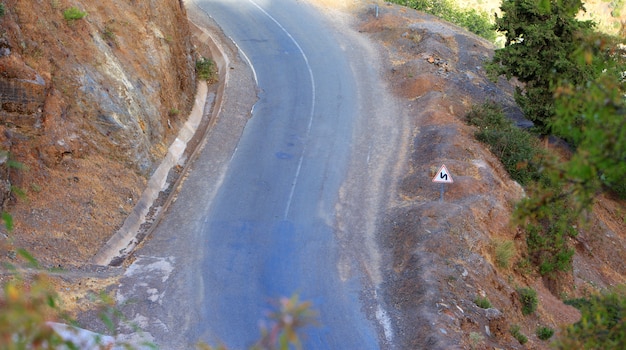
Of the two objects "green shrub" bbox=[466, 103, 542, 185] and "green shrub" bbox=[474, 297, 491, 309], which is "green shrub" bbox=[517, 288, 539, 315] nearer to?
"green shrub" bbox=[474, 297, 491, 309]

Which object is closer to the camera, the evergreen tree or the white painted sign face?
the white painted sign face

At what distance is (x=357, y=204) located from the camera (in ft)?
63.8

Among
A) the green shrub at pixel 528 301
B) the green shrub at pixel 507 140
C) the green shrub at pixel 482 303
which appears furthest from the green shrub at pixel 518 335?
the green shrub at pixel 507 140

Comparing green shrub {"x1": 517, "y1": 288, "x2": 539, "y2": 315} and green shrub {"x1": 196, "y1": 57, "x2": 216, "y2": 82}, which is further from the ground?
green shrub {"x1": 517, "y1": 288, "x2": 539, "y2": 315}

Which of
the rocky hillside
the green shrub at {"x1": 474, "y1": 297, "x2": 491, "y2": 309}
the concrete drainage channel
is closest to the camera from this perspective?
the green shrub at {"x1": 474, "y1": 297, "x2": 491, "y2": 309}

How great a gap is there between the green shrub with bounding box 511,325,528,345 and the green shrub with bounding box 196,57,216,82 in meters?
16.6

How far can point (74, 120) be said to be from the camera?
17.2 metres

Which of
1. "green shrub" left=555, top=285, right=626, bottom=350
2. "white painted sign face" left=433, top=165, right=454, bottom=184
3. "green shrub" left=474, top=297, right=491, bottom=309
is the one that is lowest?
"green shrub" left=474, top=297, right=491, bottom=309

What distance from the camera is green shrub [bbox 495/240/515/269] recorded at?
17.8 meters

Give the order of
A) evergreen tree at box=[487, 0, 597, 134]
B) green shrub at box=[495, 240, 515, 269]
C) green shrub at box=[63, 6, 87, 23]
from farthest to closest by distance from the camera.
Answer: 1. evergreen tree at box=[487, 0, 597, 134]
2. green shrub at box=[63, 6, 87, 23]
3. green shrub at box=[495, 240, 515, 269]

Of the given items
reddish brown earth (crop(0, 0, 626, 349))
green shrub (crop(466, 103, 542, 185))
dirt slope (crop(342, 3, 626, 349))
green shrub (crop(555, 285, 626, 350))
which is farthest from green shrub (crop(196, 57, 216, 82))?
green shrub (crop(555, 285, 626, 350))

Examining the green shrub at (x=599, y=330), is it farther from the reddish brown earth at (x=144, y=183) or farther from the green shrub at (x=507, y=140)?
the green shrub at (x=507, y=140)

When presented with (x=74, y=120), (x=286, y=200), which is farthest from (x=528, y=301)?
(x=74, y=120)

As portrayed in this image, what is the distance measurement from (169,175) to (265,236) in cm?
452
